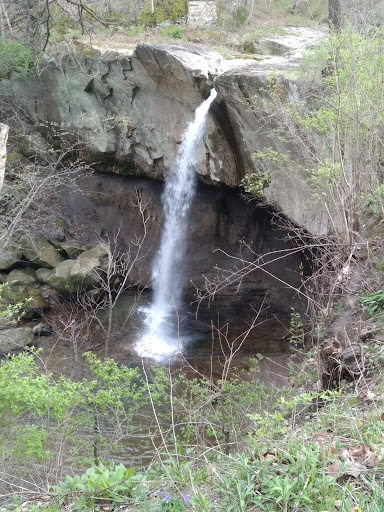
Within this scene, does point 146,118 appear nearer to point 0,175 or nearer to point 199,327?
point 199,327

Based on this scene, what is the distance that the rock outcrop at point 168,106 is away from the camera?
10250mm

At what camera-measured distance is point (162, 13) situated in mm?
16359

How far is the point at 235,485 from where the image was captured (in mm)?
2709

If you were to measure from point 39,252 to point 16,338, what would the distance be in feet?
10.7

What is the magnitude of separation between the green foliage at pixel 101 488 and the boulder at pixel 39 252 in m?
10.9

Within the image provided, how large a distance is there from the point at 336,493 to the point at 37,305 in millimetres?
10803

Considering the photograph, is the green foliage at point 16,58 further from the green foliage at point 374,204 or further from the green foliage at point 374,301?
the green foliage at point 374,301

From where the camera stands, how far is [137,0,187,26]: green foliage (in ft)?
53.5

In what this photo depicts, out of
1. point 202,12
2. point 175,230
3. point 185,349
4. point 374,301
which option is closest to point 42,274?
point 175,230

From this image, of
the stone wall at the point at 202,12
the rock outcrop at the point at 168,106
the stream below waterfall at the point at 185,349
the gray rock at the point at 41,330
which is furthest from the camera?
the stone wall at the point at 202,12

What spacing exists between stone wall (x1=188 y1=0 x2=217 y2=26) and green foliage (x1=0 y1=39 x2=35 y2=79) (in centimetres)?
573

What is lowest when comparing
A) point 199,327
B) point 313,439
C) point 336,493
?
point 199,327

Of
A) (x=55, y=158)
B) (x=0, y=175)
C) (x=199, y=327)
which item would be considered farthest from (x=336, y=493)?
(x=55, y=158)

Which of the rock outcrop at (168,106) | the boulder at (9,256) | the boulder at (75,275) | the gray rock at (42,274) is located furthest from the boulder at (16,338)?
the rock outcrop at (168,106)
